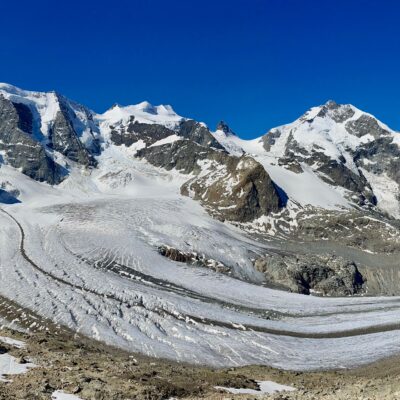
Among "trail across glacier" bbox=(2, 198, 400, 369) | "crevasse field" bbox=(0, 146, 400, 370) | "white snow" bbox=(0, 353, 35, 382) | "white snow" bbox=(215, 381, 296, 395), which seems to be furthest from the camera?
"crevasse field" bbox=(0, 146, 400, 370)

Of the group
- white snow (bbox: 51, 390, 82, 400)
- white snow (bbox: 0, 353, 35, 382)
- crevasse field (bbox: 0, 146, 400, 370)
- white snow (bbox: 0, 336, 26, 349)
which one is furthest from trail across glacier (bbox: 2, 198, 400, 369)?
white snow (bbox: 51, 390, 82, 400)

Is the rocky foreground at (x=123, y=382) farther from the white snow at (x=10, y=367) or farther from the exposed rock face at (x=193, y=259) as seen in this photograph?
the exposed rock face at (x=193, y=259)

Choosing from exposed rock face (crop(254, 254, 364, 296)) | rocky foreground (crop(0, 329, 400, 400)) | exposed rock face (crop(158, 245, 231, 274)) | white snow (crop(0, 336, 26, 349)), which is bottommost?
white snow (crop(0, 336, 26, 349))

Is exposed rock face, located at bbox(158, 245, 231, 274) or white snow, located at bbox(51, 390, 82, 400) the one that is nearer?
white snow, located at bbox(51, 390, 82, 400)

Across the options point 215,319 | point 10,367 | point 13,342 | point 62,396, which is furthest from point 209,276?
point 62,396

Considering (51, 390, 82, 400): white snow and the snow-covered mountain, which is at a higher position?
the snow-covered mountain

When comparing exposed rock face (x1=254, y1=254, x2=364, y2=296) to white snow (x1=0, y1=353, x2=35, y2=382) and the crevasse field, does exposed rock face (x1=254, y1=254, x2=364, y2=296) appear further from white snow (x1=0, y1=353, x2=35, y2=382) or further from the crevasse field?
white snow (x1=0, y1=353, x2=35, y2=382)

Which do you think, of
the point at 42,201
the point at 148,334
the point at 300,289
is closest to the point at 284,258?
the point at 300,289

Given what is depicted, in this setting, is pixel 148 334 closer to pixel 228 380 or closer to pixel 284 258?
pixel 228 380

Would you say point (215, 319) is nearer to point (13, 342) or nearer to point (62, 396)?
point (13, 342)
